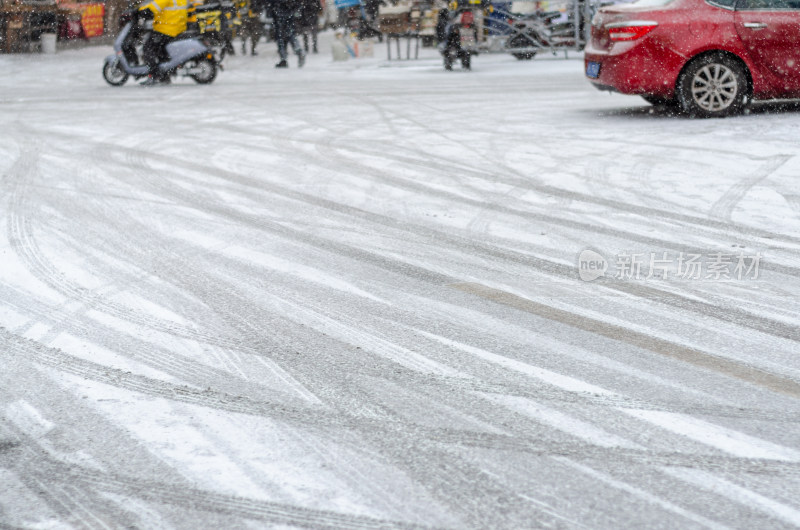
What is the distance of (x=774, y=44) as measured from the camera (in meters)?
11.4

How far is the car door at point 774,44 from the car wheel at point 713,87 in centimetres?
23

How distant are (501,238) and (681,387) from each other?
2621 mm

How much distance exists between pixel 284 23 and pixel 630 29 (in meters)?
11.9

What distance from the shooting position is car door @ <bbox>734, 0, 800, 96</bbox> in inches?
448

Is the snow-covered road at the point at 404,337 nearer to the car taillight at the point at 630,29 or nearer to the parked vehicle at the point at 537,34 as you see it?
the car taillight at the point at 630,29

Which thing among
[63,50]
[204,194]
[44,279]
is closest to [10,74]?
[63,50]

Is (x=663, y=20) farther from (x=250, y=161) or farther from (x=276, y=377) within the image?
(x=276, y=377)

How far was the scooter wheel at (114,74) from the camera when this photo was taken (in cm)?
1847

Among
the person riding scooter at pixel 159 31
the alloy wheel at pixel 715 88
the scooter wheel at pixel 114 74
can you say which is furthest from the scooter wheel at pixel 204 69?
the alloy wheel at pixel 715 88

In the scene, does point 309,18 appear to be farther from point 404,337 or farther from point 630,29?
point 404,337

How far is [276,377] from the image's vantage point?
163 inches

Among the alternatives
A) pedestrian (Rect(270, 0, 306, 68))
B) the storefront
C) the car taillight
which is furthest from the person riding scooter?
the storefront

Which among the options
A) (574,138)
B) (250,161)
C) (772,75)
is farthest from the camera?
(772,75)

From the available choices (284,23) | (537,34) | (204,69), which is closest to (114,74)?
(204,69)
